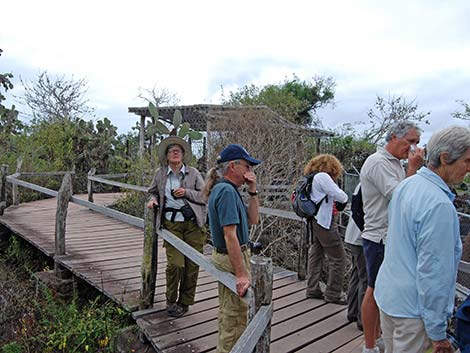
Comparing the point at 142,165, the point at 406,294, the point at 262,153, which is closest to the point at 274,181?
the point at 262,153

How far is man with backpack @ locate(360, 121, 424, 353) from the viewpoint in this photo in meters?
2.58

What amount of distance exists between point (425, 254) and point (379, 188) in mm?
1015

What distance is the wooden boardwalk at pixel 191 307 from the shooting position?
3.25 metres

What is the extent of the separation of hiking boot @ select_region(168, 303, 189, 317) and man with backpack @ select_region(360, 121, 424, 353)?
1.73 meters

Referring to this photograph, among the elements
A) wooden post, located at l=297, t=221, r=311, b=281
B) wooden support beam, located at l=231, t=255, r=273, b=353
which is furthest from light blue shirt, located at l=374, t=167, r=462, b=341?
wooden post, located at l=297, t=221, r=311, b=281

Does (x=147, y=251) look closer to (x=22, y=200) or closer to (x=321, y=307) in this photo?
(x=321, y=307)

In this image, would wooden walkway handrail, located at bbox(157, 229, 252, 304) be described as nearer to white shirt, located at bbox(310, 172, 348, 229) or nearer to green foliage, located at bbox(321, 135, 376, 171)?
white shirt, located at bbox(310, 172, 348, 229)

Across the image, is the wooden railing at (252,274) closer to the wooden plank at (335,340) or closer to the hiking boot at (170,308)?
the hiking boot at (170,308)

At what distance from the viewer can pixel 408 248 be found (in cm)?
172

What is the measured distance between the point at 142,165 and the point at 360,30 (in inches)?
300

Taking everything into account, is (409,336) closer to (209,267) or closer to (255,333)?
(255,333)

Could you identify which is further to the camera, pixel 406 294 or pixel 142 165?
pixel 142 165

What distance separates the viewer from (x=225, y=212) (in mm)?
2408

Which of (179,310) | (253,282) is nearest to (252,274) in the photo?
(253,282)
